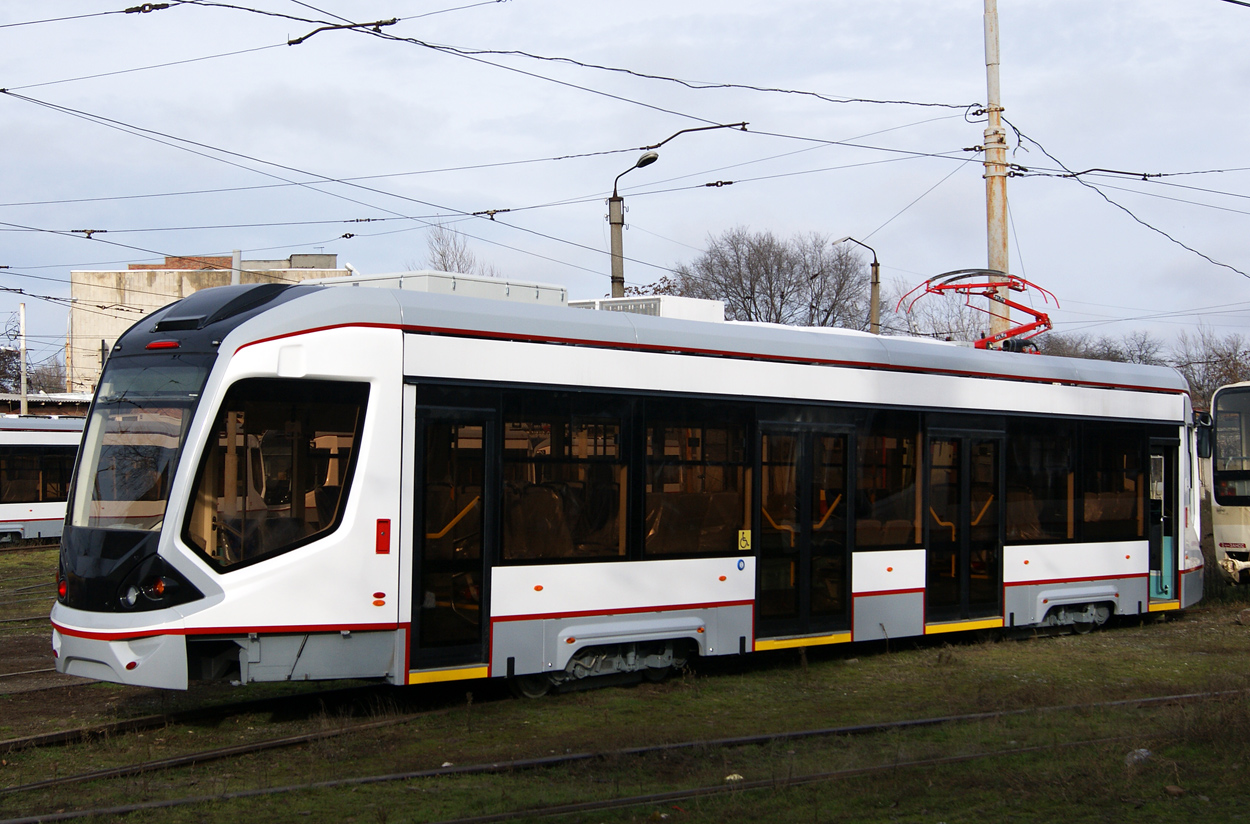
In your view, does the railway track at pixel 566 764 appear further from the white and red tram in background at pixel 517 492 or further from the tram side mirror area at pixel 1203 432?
the tram side mirror area at pixel 1203 432

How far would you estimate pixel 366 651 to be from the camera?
26.1 feet

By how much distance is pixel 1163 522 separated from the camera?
13.7 m

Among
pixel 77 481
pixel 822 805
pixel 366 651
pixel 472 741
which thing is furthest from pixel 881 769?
pixel 77 481

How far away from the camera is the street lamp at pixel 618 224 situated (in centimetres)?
1900

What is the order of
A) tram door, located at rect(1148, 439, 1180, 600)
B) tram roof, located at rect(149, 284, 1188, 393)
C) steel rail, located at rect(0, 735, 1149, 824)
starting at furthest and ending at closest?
tram door, located at rect(1148, 439, 1180, 600) → tram roof, located at rect(149, 284, 1188, 393) → steel rail, located at rect(0, 735, 1149, 824)

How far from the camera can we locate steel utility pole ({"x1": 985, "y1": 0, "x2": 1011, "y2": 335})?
1744 cm

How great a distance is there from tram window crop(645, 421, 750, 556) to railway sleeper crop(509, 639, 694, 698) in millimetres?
852

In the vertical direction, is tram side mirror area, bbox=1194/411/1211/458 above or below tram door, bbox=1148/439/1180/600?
above

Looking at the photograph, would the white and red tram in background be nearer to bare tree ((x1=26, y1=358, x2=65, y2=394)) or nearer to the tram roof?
the tram roof

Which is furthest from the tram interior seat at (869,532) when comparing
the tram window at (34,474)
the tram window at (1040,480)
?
the tram window at (34,474)

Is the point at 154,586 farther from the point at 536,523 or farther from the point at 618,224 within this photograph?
the point at 618,224

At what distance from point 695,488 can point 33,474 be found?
22718mm

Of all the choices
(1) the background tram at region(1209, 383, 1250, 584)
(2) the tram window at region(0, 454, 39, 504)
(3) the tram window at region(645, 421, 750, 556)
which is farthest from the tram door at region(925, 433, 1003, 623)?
(2) the tram window at region(0, 454, 39, 504)

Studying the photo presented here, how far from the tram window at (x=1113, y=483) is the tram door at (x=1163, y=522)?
0.42m
